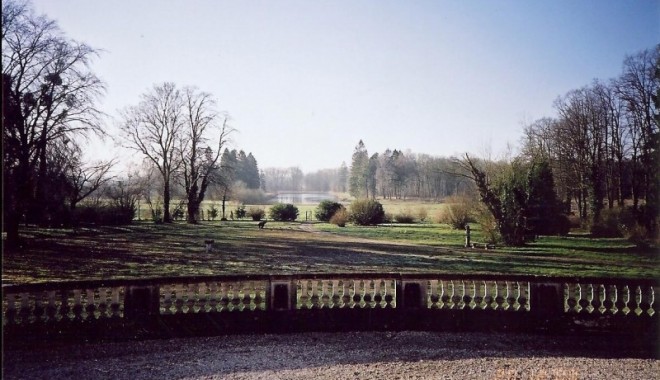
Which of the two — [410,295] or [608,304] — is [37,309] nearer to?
[410,295]

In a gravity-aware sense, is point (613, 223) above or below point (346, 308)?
above

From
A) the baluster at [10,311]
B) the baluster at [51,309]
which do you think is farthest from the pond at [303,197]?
the baluster at [10,311]

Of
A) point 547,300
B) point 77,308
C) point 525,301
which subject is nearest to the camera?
point 77,308

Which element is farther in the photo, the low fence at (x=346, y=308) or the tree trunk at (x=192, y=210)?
the tree trunk at (x=192, y=210)

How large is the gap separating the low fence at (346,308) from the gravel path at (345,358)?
0.23m

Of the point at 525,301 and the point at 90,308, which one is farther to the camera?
the point at 525,301

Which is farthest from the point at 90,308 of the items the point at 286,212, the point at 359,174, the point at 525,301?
the point at 286,212

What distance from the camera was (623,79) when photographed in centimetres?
2127

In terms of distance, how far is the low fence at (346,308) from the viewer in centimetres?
717

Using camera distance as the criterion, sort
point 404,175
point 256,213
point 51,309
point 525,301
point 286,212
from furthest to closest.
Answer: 1. point 256,213
2. point 286,212
3. point 404,175
4. point 525,301
5. point 51,309

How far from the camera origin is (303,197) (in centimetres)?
3472

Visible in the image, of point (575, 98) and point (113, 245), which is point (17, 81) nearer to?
point (113, 245)

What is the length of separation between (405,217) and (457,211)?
176 inches

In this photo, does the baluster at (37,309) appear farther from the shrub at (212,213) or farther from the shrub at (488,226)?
the shrub at (212,213)
